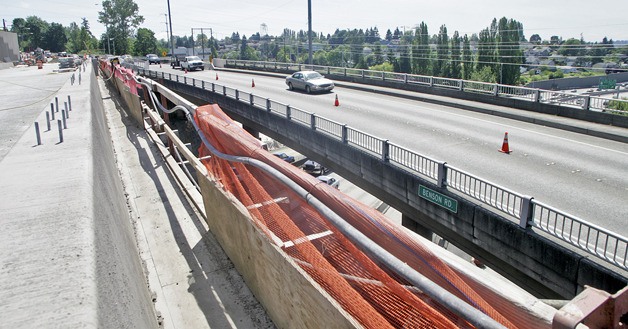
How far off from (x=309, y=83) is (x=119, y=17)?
350 ft

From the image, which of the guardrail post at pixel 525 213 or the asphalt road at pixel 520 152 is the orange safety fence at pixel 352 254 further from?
the asphalt road at pixel 520 152

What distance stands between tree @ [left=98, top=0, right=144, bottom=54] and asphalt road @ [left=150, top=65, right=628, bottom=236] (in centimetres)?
10848

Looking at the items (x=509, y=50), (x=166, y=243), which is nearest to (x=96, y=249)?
(x=166, y=243)

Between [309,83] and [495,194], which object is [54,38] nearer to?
[309,83]

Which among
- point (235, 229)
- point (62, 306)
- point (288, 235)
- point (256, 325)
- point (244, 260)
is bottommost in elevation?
point (256, 325)

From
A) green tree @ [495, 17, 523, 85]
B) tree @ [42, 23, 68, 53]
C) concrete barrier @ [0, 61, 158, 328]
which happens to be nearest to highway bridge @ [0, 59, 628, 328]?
concrete barrier @ [0, 61, 158, 328]

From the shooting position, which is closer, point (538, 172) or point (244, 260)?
point (244, 260)

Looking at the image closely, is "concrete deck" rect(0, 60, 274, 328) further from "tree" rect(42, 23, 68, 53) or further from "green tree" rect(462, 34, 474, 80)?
"tree" rect(42, 23, 68, 53)

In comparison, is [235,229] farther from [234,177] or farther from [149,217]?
[149,217]

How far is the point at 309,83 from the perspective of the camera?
2667 cm

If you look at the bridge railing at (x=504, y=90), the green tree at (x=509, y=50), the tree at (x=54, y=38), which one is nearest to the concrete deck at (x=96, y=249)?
the bridge railing at (x=504, y=90)

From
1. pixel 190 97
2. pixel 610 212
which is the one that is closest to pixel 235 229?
pixel 610 212

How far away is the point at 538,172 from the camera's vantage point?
10320mm

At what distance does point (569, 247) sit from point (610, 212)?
6.71 feet
